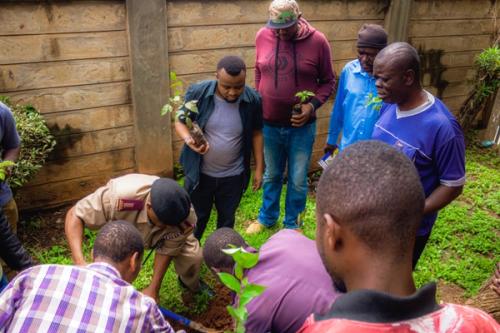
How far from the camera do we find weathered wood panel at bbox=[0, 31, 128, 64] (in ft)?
12.0

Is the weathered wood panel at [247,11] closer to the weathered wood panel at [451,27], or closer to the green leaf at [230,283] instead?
the weathered wood panel at [451,27]

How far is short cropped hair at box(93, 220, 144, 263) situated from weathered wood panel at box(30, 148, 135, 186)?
2333 mm

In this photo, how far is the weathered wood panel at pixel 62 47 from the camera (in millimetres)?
3664

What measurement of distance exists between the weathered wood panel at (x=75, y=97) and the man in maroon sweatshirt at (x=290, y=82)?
146cm

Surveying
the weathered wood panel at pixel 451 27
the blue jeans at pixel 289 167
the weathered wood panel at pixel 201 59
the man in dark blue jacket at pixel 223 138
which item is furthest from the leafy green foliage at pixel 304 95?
the weathered wood panel at pixel 451 27

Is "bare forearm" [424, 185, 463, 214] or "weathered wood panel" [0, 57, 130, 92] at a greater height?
"weathered wood panel" [0, 57, 130, 92]

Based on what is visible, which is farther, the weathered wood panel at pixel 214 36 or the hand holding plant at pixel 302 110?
the weathered wood panel at pixel 214 36

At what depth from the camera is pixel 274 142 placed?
3.96 m

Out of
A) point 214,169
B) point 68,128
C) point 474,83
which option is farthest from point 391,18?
point 68,128

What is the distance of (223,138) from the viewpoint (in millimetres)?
3303

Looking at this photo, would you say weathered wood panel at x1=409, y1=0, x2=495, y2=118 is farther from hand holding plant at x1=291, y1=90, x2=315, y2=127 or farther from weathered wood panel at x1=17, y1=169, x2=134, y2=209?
weathered wood panel at x1=17, y1=169, x2=134, y2=209

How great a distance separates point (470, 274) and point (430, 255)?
385mm

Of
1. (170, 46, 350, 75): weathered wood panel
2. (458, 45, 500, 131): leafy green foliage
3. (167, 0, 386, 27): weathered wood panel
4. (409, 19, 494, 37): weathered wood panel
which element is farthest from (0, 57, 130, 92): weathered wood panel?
(458, 45, 500, 131): leafy green foliage

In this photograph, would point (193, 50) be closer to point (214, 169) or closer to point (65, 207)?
point (214, 169)
